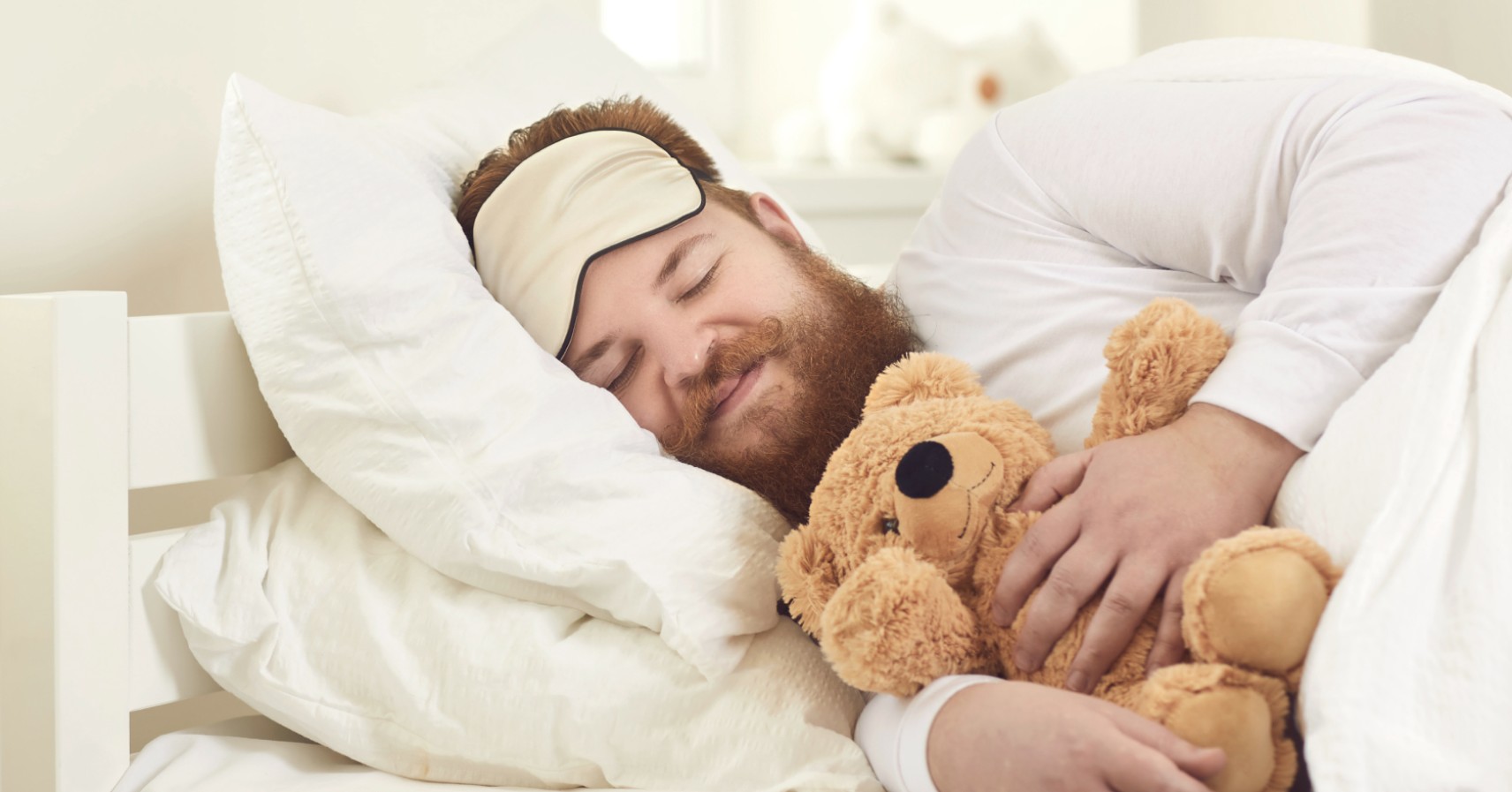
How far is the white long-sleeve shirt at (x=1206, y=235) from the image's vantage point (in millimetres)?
744

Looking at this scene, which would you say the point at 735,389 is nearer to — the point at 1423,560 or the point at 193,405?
the point at 193,405

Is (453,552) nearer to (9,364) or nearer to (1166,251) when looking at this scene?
(9,364)

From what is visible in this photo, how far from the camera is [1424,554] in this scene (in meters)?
0.61

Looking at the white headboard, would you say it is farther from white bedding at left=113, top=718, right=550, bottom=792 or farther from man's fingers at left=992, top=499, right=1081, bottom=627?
man's fingers at left=992, top=499, right=1081, bottom=627

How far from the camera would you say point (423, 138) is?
115 cm

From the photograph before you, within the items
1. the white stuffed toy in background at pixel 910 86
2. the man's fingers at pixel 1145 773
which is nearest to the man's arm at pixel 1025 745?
the man's fingers at pixel 1145 773

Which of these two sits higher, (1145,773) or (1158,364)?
(1158,364)

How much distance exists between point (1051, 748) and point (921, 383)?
276 millimetres

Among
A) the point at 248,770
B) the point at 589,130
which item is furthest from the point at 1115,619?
the point at 589,130

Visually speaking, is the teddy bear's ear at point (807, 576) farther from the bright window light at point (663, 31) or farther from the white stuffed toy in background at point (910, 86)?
the bright window light at point (663, 31)

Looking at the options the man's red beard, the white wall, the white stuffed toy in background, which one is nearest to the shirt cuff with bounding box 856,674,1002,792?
the man's red beard

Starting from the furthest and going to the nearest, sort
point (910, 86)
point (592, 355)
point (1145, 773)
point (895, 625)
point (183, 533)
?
point (910, 86), point (592, 355), point (183, 533), point (895, 625), point (1145, 773)

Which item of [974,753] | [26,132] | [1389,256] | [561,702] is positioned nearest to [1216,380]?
[1389,256]

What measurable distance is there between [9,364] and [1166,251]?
0.83m
